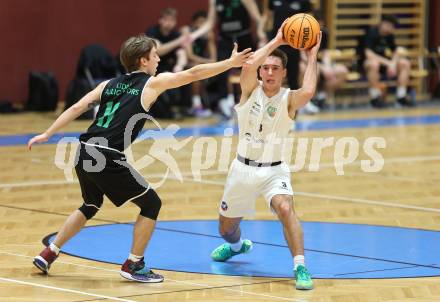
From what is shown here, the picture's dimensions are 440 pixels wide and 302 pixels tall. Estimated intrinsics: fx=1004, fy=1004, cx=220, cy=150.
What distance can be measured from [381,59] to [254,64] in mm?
15061

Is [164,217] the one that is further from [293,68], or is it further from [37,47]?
[37,47]

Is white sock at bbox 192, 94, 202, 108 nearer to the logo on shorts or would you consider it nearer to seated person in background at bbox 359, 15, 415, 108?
seated person in background at bbox 359, 15, 415, 108

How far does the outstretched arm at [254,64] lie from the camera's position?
7484 millimetres

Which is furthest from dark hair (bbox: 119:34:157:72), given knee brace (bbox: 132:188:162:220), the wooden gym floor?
the wooden gym floor

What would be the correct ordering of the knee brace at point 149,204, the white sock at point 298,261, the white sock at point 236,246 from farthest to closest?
the white sock at point 236,246 < the knee brace at point 149,204 < the white sock at point 298,261

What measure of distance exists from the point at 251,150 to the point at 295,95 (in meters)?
0.54

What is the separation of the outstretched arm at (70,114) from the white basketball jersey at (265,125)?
3.71 ft

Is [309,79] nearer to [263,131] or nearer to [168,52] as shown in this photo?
[263,131]

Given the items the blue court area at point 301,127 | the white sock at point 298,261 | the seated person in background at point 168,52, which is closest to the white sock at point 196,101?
the seated person in background at point 168,52

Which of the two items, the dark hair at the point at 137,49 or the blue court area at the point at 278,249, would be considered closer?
the dark hair at the point at 137,49

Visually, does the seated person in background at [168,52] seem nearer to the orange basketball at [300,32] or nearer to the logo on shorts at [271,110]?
the logo on shorts at [271,110]

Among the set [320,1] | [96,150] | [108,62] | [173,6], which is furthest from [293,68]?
[96,150]

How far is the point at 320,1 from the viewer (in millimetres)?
24031

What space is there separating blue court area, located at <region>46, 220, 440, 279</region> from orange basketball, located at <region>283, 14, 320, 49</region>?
172cm
